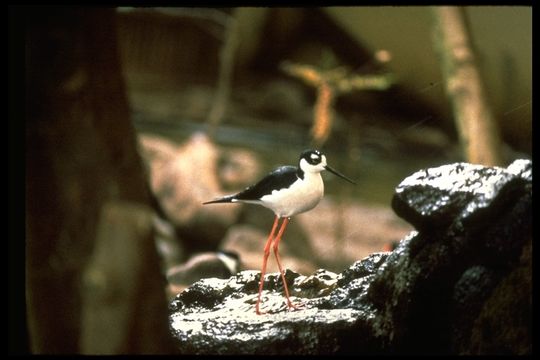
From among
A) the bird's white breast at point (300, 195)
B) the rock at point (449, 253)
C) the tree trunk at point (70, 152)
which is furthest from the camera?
the bird's white breast at point (300, 195)

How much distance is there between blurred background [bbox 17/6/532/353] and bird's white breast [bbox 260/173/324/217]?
0.52 meters

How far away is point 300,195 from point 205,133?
192 inches

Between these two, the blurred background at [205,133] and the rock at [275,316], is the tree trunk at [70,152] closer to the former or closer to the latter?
the blurred background at [205,133]

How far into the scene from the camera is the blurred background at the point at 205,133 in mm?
2188

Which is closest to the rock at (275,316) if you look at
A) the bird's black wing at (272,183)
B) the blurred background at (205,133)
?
the blurred background at (205,133)

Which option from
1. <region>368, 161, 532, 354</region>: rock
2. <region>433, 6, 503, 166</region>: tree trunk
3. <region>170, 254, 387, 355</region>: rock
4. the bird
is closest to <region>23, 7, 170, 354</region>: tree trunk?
<region>170, 254, 387, 355</region>: rock

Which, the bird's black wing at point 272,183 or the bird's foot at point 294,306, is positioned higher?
the bird's black wing at point 272,183

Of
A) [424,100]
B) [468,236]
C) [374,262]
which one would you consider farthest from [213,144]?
[468,236]

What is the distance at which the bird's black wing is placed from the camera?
2959 mm

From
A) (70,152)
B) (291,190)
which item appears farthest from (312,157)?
(70,152)

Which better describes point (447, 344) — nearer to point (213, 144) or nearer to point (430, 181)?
point (430, 181)

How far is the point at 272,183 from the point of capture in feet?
9.80

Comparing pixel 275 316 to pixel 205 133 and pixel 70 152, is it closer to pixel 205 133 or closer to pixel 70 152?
pixel 70 152

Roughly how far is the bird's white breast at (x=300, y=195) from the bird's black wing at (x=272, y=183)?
0.07 ft
